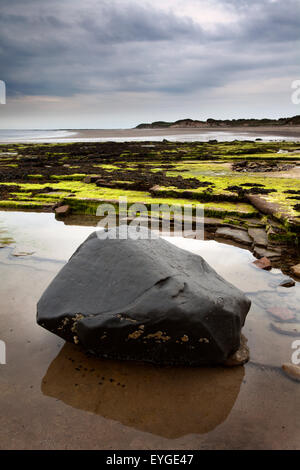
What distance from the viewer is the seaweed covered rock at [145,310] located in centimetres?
295

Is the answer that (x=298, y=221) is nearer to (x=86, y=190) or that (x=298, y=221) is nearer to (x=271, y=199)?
(x=271, y=199)

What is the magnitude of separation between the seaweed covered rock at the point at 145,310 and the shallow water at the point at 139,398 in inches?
8.4

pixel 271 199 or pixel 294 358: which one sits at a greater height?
pixel 271 199

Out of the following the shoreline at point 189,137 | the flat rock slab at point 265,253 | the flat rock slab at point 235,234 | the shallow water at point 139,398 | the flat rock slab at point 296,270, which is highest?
the shoreline at point 189,137

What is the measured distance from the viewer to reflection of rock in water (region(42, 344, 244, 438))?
2.56 metres

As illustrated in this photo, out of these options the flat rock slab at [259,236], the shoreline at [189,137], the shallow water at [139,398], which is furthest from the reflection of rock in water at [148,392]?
the shoreline at [189,137]

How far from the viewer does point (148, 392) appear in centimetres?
281

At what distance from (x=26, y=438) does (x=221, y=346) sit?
177 cm

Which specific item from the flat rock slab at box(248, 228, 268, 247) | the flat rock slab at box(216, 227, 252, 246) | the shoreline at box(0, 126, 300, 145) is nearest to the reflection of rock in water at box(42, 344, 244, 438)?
the flat rock slab at box(248, 228, 268, 247)

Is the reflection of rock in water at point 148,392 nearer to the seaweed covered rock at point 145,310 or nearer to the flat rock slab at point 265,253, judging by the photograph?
the seaweed covered rock at point 145,310

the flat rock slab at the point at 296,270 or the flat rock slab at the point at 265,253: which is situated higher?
the flat rock slab at the point at 265,253

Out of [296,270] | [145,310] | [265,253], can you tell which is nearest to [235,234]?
[265,253]

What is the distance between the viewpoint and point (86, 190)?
418 inches
